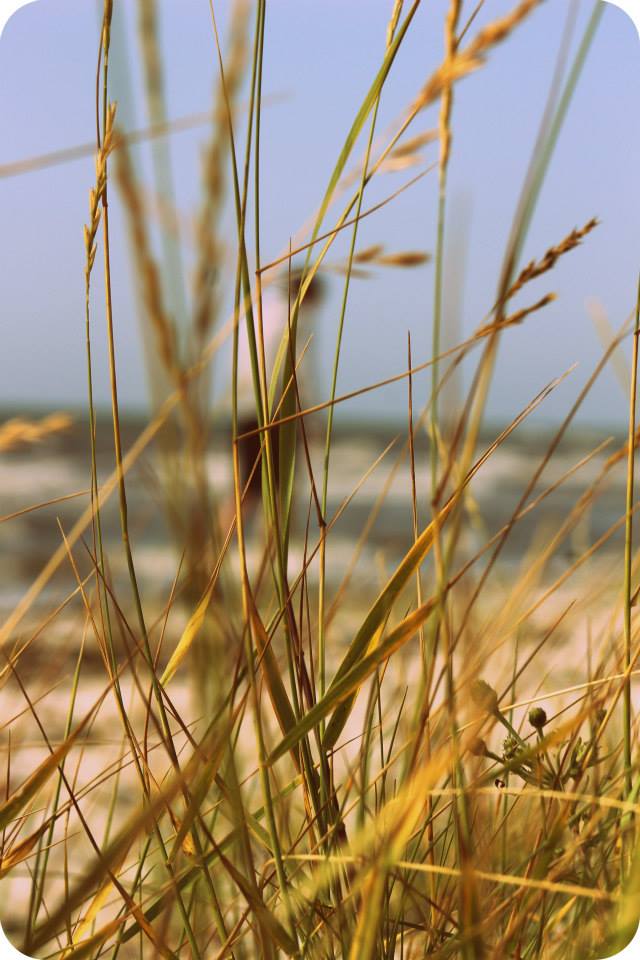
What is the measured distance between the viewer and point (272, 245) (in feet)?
2.34

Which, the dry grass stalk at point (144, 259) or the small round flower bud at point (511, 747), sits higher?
the dry grass stalk at point (144, 259)

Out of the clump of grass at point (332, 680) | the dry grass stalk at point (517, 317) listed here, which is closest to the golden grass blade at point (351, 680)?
the clump of grass at point (332, 680)

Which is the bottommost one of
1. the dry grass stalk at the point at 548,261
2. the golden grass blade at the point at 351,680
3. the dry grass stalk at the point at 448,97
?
the golden grass blade at the point at 351,680

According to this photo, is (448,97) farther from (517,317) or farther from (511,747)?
(511,747)

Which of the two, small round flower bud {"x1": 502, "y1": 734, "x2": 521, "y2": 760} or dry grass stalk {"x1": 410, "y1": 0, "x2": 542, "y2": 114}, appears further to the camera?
small round flower bud {"x1": 502, "y1": 734, "x2": 521, "y2": 760}

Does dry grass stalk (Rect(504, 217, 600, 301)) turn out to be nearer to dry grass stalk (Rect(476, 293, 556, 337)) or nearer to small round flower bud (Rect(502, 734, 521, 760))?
dry grass stalk (Rect(476, 293, 556, 337))

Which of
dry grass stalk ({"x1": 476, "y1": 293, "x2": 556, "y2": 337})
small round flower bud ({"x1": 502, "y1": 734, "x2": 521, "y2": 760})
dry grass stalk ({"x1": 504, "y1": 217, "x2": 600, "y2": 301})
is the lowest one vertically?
small round flower bud ({"x1": 502, "y1": 734, "x2": 521, "y2": 760})

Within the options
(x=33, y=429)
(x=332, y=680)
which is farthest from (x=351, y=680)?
(x=33, y=429)

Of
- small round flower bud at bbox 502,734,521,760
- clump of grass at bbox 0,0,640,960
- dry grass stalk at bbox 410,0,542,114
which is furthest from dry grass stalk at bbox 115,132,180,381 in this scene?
small round flower bud at bbox 502,734,521,760

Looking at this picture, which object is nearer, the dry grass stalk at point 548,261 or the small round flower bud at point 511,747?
the dry grass stalk at point 548,261

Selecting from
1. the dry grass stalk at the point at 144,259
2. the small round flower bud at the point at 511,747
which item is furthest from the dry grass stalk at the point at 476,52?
the small round flower bud at the point at 511,747

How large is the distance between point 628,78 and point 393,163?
0.50 meters

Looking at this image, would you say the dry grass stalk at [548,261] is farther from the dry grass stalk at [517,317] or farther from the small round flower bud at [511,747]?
the small round flower bud at [511,747]

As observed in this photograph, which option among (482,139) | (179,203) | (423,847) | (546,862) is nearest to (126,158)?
(179,203)
